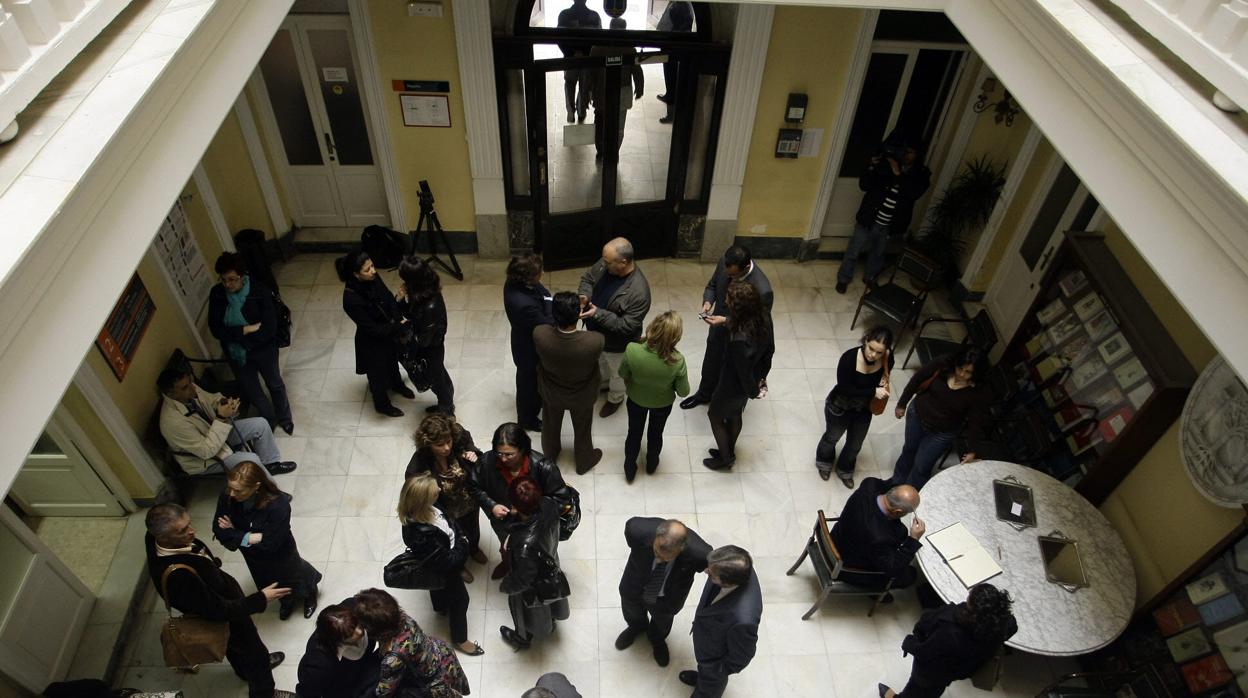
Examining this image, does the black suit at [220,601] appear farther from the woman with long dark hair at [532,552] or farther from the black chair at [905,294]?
the black chair at [905,294]

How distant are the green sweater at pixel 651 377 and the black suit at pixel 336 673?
2.34m

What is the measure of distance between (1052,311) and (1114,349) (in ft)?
2.50

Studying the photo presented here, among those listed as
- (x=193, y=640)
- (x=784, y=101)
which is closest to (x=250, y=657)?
(x=193, y=640)

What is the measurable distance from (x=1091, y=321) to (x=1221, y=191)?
2904 millimetres

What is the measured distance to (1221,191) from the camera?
104 inches

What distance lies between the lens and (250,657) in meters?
4.17

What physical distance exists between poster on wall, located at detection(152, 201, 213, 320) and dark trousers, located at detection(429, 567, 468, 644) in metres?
3.20

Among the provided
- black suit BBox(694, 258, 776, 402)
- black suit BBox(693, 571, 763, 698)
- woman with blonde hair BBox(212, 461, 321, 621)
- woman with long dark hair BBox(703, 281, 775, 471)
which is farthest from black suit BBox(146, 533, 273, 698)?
black suit BBox(694, 258, 776, 402)

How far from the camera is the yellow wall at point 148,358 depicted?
4809 millimetres

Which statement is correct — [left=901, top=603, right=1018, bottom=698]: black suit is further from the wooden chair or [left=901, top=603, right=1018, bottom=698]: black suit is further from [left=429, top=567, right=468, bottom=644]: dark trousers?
[left=429, top=567, right=468, bottom=644]: dark trousers

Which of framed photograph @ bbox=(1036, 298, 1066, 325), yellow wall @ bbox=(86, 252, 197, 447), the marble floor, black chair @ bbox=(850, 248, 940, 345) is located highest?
framed photograph @ bbox=(1036, 298, 1066, 325)

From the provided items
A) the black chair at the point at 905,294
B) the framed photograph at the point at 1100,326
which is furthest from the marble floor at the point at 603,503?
the framed photograph at the point at 1100,326

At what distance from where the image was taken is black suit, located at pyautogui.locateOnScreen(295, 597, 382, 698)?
11.5ft

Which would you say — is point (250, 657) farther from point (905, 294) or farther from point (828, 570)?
point (905, 294)
